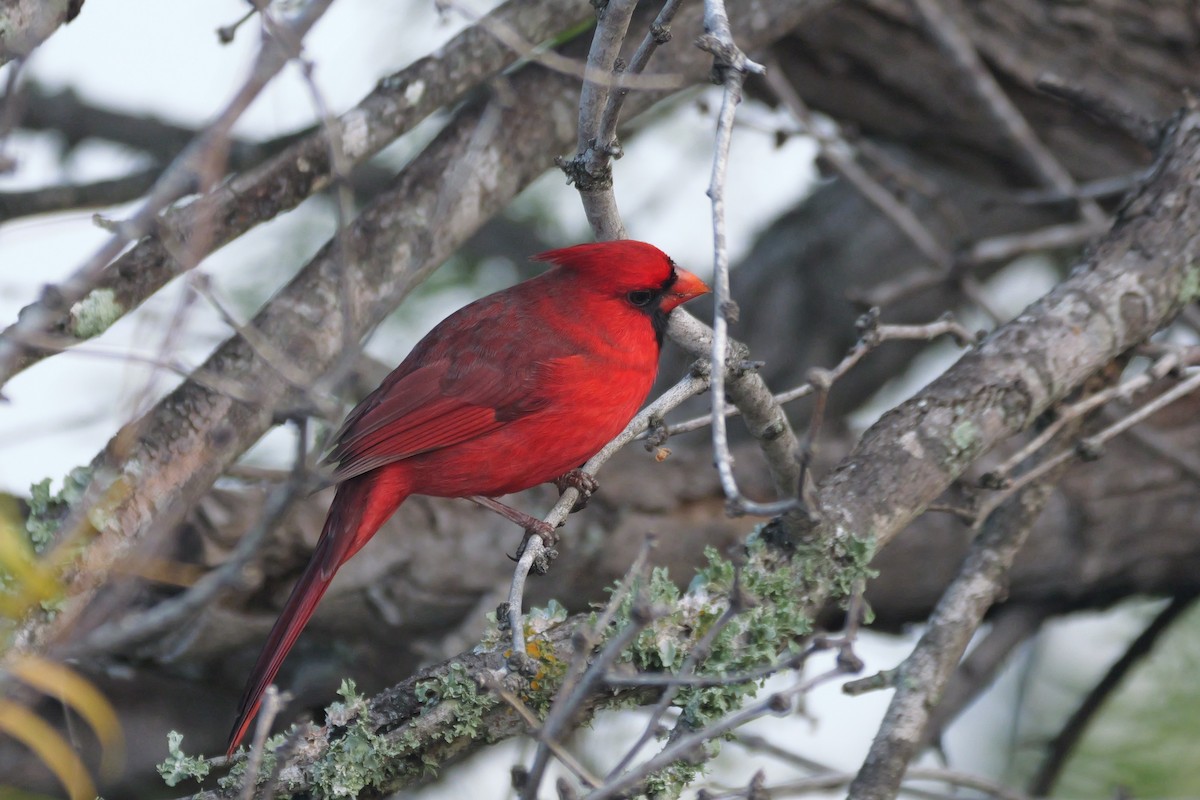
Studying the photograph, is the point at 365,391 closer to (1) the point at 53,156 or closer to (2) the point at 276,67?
(1) the point at 53,156

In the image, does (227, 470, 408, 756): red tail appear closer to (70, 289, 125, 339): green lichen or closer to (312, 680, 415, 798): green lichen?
(312, 680, 415, 798): green lichen

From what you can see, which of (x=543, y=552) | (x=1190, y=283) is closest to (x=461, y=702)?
(x=543, y=552)

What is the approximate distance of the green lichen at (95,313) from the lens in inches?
99.2

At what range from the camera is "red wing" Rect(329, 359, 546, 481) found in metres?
2.97

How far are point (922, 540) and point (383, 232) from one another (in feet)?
6.29

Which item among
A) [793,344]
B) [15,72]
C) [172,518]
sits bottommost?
[172,518]

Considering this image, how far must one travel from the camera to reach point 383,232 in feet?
10.2

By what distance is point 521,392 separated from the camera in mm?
3018

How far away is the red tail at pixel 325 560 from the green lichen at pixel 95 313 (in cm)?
64

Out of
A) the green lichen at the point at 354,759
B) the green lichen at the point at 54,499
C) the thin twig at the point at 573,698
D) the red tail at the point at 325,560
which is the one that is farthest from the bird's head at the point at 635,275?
Result: the thin twig at the point at 573,698

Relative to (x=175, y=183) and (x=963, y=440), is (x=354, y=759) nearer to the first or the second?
(x=175, y=183)

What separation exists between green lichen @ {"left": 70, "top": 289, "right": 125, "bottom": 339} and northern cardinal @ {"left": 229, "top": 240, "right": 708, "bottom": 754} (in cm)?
60

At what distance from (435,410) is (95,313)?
2.63 feet

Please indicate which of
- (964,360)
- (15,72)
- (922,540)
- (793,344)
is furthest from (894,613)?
(15,72)
